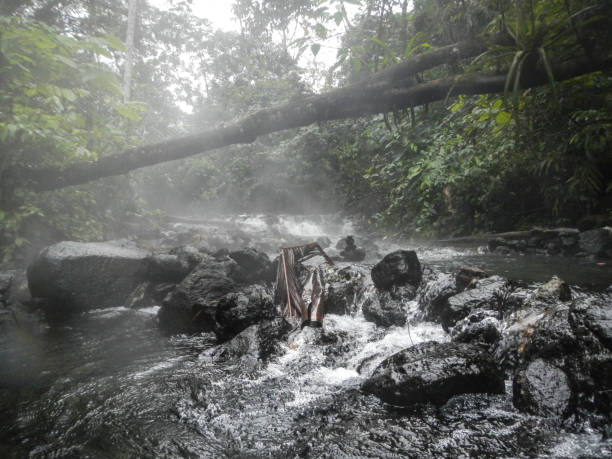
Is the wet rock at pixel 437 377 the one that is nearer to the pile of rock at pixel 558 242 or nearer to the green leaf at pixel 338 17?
the green leaf at pixel 338 17

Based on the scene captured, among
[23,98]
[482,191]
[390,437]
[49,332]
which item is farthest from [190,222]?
[390,437]

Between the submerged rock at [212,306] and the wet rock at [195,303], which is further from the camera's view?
the wet rock at [195,303]

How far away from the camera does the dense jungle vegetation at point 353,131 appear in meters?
2.79

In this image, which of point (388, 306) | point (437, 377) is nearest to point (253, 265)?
point (388, 306)

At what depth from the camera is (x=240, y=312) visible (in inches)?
158

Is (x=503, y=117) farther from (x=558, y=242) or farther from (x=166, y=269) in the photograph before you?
A: (x=166, y=269)

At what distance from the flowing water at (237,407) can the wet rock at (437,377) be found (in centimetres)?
7

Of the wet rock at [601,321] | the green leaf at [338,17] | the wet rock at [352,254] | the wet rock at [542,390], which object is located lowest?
the wet rock at [352,254]

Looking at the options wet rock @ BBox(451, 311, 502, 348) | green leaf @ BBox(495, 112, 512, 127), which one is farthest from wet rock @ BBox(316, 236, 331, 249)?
wet rock @ BBox(451, 311, 502, 348)

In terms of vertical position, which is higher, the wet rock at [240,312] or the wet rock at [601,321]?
the wet rock at [601,321]

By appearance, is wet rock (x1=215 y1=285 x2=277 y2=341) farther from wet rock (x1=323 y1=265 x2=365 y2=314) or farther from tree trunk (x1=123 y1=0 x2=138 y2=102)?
tree trunk (x1=123 y1=0 x2=138 y2=102)

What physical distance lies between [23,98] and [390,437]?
24.5 ft

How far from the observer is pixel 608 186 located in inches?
236

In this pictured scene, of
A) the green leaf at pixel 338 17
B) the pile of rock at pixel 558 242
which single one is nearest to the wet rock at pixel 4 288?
the green leaf at pixel 338 17
